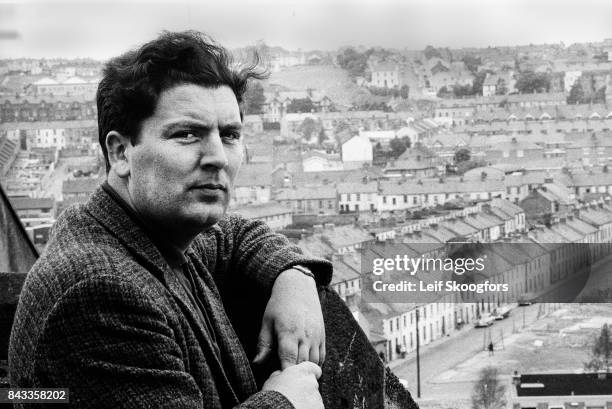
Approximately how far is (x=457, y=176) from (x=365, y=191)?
4.73ft

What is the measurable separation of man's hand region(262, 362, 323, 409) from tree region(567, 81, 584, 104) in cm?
1716

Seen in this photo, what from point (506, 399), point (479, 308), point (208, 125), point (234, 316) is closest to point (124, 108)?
point (208, 125)

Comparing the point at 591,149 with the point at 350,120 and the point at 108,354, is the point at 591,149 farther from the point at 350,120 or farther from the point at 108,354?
the point at 108,354

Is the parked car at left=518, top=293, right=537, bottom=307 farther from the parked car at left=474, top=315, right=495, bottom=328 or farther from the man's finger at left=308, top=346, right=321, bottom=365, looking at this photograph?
the man's finger at left=308, top=346, right=321, bottom=365

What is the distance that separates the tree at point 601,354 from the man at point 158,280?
8.88m

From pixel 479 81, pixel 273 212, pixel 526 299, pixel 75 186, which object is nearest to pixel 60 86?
pixel 75 186

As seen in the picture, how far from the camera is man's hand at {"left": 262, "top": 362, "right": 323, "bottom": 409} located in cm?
69

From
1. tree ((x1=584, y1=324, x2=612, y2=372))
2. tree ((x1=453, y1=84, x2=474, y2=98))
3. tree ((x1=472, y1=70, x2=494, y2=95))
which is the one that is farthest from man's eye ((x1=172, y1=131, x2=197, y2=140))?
tree ((x1=453, y1=84, x2=474, y2=98))

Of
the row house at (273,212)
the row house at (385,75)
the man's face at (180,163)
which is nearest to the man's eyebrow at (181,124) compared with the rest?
the man's face at (180,163)

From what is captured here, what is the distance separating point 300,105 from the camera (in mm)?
17250

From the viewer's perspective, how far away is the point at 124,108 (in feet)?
2.24


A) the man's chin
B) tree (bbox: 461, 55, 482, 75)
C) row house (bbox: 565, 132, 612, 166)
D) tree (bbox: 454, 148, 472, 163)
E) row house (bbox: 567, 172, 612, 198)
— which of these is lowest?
row house (bbox: 567, 172, 612, 198)

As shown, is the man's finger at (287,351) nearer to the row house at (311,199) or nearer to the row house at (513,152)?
the row house at (311,199)

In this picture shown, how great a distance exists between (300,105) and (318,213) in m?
2.42
